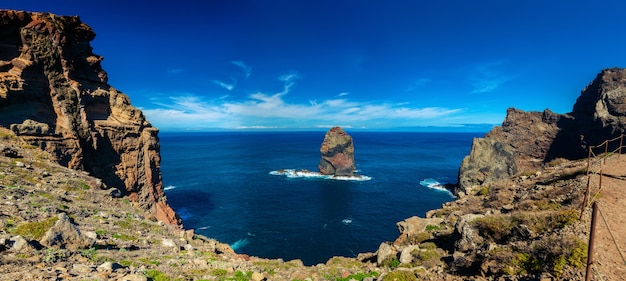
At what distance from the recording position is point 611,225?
14.1 metres

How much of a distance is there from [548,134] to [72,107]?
166m

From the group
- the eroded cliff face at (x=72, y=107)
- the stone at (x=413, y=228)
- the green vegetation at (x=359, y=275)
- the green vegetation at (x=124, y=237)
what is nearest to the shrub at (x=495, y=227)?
the green vegetation at (x=359, y=275)

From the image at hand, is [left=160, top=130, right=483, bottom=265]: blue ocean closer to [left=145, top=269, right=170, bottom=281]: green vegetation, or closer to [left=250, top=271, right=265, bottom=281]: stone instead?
[left=250, top=271, right=265, bottom=281]: stone

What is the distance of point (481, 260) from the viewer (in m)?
14.8

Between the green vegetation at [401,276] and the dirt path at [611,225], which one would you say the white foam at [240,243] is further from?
the dirt path at [611,225]

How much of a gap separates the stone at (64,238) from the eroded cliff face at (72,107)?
2465 centimetres

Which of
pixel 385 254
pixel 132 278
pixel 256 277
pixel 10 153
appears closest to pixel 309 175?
pixel 385 254

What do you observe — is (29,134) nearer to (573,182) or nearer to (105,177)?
(105,177)

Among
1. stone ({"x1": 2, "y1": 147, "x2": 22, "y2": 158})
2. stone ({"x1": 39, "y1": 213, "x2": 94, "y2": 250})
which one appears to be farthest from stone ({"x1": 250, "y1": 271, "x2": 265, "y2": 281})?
stone ({"x1": 2, "y1": 147, "x2": 22, "y2": 158})

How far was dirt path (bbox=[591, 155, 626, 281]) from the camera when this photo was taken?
10.9 meters

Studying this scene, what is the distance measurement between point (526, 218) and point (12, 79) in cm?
4934

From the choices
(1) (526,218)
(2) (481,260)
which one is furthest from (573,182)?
(2) (481,260)

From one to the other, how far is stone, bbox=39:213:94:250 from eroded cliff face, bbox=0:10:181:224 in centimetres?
2465

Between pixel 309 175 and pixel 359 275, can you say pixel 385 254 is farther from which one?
pixel 309 175
